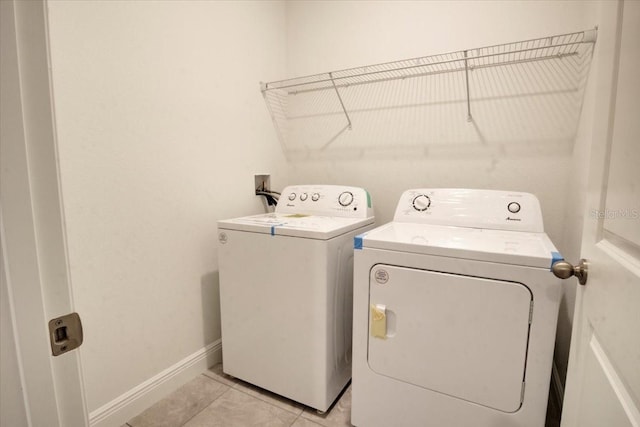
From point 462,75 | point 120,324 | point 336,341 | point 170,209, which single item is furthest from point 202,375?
point 462,75

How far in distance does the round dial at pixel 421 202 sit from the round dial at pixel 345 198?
1.20 ft

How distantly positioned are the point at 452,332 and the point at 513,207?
71 cm

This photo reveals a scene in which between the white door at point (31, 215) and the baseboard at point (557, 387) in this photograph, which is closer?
the white door at point (31, 215)

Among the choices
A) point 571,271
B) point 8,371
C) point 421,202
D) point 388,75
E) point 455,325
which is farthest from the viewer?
point 388,75

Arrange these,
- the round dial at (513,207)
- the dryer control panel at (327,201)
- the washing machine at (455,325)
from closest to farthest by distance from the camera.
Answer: the washing machine at (455,325) < the round dial at (513,207) < the dryer control panel at (327,201)

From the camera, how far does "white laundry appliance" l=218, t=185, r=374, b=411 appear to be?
55.9 inches

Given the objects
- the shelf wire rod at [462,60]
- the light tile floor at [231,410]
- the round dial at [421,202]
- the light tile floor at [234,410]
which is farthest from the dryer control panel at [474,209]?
the light tile floor at [231,410]

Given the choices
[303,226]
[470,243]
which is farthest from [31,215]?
[470,243]

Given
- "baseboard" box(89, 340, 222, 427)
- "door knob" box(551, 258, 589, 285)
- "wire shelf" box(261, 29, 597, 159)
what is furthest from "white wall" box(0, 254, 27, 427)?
"wire shelf" box(261, 29, 597, 159)

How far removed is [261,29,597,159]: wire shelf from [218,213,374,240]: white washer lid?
2.51 ft

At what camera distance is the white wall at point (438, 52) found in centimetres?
156

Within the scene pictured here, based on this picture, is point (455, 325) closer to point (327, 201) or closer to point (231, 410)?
point (327, 201)

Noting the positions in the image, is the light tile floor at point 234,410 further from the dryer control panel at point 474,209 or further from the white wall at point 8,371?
the white wall at point 8,371

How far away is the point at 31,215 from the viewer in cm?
43
